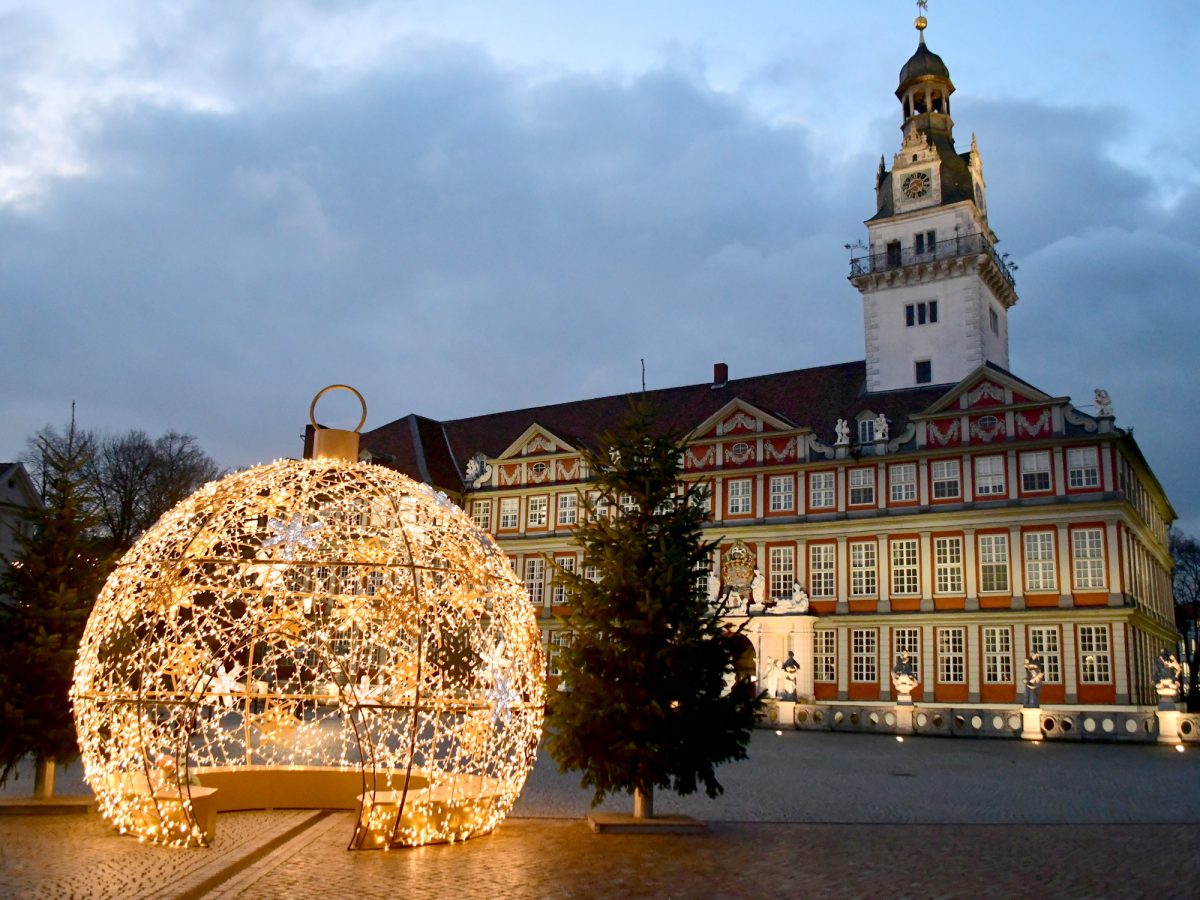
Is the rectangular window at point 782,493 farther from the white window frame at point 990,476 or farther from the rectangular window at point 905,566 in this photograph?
the white window frame at point 990,476

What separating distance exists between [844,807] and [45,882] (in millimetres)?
9366

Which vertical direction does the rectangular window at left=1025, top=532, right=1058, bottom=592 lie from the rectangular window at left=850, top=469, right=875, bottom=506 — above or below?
below

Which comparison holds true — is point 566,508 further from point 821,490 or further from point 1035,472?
point 1035,472

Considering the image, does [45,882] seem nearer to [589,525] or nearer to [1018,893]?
[589,525]

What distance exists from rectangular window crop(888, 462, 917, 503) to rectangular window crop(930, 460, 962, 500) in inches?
28.6

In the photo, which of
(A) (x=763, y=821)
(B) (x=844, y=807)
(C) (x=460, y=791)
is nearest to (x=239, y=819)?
(C) (x=460, y=791)

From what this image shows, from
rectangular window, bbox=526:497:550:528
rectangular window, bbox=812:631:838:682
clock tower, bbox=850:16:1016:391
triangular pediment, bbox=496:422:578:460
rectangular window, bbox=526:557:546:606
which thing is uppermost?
clock tower, bbox=850:16:1016:391

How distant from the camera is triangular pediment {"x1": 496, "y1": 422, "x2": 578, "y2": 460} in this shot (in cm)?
4541

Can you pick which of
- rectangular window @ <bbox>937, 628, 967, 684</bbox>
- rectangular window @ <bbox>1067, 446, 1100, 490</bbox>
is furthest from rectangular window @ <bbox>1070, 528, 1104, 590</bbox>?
rectangular window @ <bbox>937, 628, 967, 684</bbox>

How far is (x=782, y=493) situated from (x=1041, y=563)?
954 cm

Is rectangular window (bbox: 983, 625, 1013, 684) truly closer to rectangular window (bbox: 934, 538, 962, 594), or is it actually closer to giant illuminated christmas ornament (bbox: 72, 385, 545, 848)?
rectangular window (bbox: 934, 538, 962, 594)

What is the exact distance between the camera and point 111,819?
35.0 ft

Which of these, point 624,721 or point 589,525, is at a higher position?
point 589,525

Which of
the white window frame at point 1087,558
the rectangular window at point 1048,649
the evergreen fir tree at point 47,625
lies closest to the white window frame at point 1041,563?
the white window frame at point 1087,558
